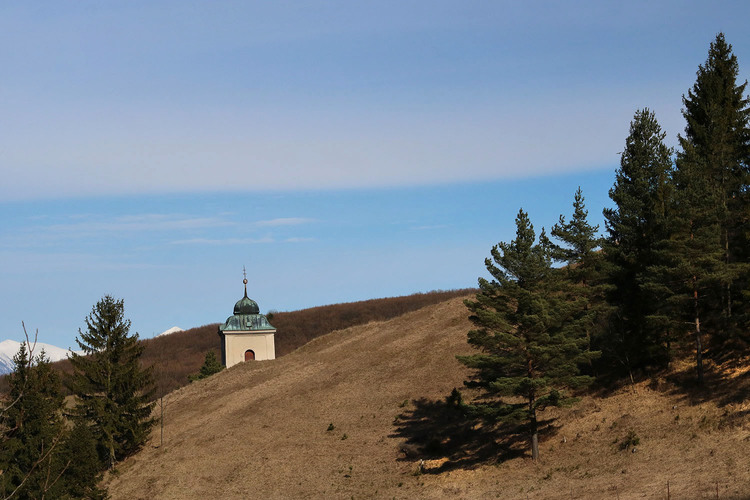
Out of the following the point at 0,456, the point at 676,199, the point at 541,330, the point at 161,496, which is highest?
the point at 676,199

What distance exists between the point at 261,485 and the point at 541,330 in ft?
66.9

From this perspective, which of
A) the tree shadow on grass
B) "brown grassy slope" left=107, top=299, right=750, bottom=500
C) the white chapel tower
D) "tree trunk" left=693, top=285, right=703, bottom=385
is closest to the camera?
"brown grassy slope" left=107, top=299, right=750, bottom=500

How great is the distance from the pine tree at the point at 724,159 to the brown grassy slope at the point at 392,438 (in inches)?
223

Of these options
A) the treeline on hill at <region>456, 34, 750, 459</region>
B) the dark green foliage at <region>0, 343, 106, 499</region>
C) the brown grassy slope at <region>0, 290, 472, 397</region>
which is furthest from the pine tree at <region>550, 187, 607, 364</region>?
the brown grassy slope at <region>0, 290, 472, 397</region>

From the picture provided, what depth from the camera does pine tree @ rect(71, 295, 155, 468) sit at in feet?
187

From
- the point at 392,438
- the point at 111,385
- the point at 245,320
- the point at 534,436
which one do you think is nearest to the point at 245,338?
the point at 245,320

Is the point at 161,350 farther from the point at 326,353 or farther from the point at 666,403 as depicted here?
the point at 666,403

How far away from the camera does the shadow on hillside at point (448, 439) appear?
44625mm

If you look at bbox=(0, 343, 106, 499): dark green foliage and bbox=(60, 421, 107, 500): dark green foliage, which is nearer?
bbox=(0, 343, 106, 499): dark green foliage

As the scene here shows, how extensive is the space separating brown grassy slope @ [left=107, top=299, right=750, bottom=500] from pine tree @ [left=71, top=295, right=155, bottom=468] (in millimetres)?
1995

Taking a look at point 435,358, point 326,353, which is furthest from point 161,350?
point 435,358

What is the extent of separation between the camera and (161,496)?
163 feet

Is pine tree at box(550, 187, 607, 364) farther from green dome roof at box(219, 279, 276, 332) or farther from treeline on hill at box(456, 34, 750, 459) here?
green dome roof at box(219, 279, 276, 332)

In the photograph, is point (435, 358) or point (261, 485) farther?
point (435, 358)
